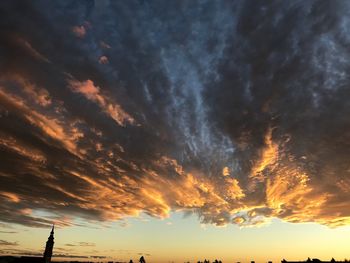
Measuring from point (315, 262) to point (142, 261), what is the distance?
5727cm

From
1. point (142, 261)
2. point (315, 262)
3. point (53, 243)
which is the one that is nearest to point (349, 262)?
point (315, 262)

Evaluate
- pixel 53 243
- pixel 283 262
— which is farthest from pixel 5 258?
pixel 283 262

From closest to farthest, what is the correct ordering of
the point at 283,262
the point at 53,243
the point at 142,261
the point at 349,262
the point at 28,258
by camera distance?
the point at 142,261 < the point at 349,262 < the point at 283,262 < the point at 28,258 < the point at 53,243

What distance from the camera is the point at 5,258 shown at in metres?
122

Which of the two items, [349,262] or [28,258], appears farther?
[28,258]

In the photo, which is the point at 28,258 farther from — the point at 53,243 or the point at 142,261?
the point at 142,261

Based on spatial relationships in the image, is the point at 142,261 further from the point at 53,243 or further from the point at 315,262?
the point at 53,243

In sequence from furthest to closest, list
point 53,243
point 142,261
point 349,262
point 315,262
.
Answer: point 53,243 → point 349,262 → point 315,262 → point 142,261

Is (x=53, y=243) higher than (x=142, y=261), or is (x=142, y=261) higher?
(x=53, y=243)

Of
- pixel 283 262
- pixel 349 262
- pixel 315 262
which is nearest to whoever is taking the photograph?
pixel 315 262

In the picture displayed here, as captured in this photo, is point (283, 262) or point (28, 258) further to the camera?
point (28, 258)

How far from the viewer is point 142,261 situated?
85438mm

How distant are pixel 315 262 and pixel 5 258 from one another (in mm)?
112397

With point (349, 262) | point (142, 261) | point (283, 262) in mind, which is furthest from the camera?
point (283, 262)
